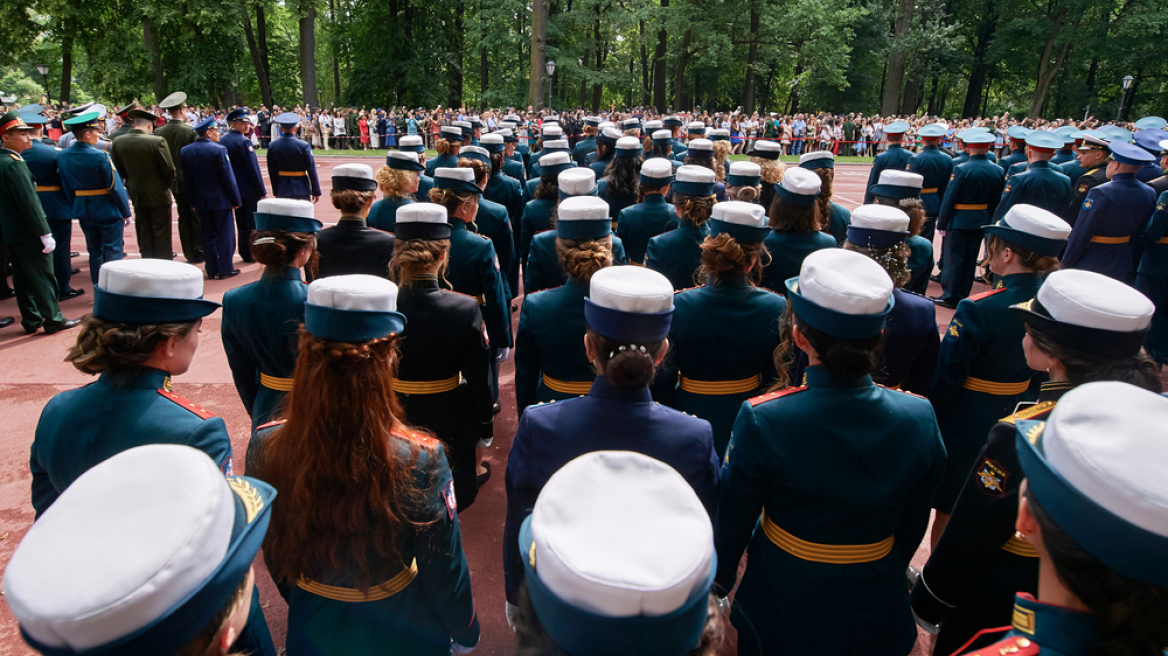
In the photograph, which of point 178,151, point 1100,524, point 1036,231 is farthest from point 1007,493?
point 178,151

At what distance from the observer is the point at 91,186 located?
7414mm

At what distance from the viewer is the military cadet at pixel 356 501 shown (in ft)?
6.05

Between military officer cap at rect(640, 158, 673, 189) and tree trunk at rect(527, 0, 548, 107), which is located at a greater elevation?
tree trunk at rect(527, 0, 548, 107)

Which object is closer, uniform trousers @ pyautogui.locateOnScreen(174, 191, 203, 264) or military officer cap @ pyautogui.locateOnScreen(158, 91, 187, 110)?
military officer cap @ pyautogui.locateOnScreen(158, 91, 187, 110)

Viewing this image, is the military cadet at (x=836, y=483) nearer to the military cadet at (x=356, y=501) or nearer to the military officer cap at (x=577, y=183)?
the military cadet at (x=356, y=501)

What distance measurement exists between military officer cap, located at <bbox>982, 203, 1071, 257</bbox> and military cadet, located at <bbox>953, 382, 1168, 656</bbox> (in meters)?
2.31

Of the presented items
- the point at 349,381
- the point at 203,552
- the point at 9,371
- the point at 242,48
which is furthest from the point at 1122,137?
the point at 242,48

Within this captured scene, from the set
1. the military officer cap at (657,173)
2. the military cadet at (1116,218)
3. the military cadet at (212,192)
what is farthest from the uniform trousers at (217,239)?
the military cadet at (1116,218)

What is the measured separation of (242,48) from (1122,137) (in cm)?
3461

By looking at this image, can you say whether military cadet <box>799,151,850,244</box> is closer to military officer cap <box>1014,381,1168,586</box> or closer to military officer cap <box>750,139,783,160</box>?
military officer cap <box>750,139,783,160</box>

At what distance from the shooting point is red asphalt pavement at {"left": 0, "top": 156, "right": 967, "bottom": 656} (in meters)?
3.26

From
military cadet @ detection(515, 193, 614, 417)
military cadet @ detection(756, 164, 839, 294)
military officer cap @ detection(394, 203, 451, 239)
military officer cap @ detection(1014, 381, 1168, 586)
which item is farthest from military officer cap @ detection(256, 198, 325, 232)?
military officer cap @ detection(1014, 381, 1168, 586)

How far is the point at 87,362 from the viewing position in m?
2.05

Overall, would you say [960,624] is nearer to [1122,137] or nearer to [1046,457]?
[1046,457]
